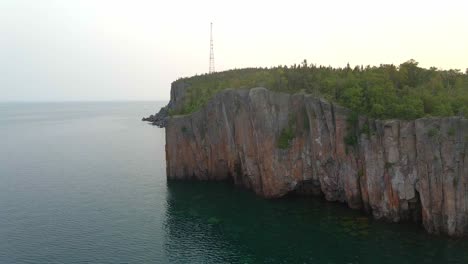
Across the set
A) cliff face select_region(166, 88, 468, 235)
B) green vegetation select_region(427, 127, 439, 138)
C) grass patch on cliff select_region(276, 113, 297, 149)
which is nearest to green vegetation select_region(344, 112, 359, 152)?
cliff face select_region(166, 88, 468, 235)

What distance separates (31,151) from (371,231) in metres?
112

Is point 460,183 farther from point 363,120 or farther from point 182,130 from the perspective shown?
point 182,130

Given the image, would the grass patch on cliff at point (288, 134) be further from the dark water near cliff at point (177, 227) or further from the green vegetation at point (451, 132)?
the green vegetation at point (451, 132)

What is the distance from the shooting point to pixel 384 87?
64.1 m

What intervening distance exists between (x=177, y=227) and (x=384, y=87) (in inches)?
1572

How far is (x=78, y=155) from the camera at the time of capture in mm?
118000

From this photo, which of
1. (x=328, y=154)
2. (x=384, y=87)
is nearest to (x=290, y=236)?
(x=328, y=154)

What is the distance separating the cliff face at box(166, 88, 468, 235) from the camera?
53.1 m

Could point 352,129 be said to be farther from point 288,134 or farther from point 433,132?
point 433,132

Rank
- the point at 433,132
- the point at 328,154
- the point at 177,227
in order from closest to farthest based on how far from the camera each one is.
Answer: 1. the point at 433,132
2. the point at 177,227
3. the point at 328,154

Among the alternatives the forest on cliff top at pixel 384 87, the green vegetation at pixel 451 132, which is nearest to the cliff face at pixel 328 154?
the green vegetation at pixel 451 132

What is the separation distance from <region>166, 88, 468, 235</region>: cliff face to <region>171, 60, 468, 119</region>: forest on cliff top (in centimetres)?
244

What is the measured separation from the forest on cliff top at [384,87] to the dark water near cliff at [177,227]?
17.3 metres

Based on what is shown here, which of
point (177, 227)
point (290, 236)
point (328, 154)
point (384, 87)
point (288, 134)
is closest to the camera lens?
point (290, 236)
